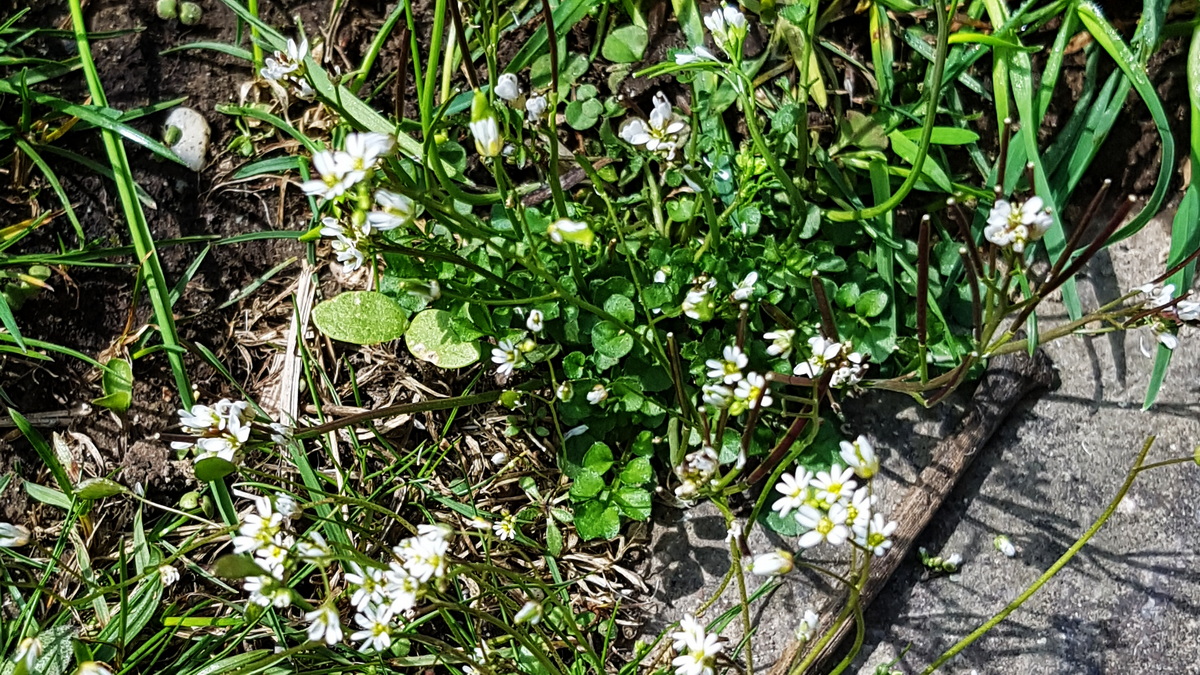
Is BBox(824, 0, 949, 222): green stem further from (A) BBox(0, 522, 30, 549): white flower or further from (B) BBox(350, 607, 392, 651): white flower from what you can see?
(A) BBox(0, 522, 30, 549): white flower

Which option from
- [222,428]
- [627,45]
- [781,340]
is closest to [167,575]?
[222,428]

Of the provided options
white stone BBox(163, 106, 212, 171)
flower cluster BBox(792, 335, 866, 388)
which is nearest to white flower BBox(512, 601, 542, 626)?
flower cluster BBox(792, 335, 866, 388)

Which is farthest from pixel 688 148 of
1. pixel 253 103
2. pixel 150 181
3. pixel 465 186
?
pixel 150 181

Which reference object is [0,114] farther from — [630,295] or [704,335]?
[704,335]

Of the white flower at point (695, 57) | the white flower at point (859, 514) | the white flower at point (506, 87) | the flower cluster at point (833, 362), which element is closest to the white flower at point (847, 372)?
the flower cluster at point (833, 362)

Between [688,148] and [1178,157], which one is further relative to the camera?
[1178,157]

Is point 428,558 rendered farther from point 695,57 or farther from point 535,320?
point 695,57
